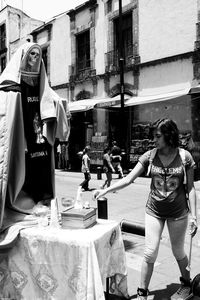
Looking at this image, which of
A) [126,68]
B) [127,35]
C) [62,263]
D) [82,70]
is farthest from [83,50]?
[62,263]

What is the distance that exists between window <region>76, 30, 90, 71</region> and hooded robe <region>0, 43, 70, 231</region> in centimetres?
1769

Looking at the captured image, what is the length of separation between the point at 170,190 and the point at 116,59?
1621 centimetres

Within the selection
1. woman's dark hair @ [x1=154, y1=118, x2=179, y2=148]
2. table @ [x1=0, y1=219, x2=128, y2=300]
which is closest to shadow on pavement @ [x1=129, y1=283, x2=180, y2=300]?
table @ [x1=0, y1=219, x2=128, y2=300]

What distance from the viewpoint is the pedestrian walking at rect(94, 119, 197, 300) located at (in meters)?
3.25

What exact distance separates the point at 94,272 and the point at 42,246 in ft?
1.62

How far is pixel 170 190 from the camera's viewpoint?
3.26 m

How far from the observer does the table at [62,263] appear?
8.85 ft

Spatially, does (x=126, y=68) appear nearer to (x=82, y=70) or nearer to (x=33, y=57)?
(x=82, y=70)

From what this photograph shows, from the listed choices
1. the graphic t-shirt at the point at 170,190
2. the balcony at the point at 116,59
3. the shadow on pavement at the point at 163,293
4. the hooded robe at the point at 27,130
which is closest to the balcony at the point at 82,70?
the balcony at the point at 116,59

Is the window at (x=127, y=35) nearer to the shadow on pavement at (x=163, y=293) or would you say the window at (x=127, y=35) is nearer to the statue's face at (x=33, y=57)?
the statue's face at (x=33, y=57)

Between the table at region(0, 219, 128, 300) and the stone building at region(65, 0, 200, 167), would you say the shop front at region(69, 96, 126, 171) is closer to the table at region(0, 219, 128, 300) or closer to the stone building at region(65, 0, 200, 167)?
the stone building at region(65, 0, 200, 167)

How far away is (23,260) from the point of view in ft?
9.82

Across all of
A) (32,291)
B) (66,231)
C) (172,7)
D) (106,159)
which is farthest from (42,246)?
(172,7)

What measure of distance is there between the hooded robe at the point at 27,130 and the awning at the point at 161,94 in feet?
34.7
